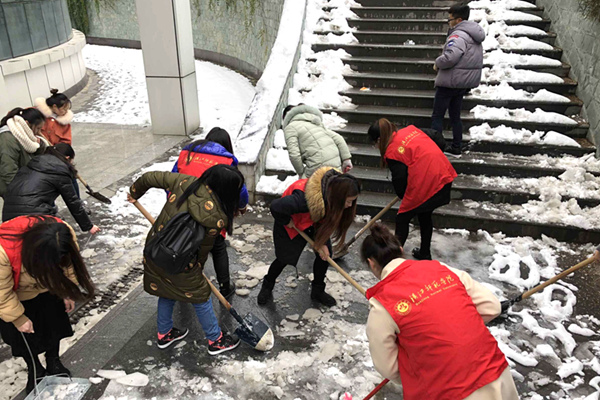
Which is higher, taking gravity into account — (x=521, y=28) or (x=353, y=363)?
(x=521, y=28)

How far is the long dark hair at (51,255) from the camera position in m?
2.35

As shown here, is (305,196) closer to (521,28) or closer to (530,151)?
(530,151)

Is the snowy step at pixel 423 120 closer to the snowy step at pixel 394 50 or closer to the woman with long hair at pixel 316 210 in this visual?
the snowy step at pixel 394 50

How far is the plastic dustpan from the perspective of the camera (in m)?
2.88

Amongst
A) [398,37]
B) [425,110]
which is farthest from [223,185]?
[398,37]

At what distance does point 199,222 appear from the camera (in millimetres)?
2812

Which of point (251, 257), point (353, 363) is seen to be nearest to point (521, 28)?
point (251, 257)

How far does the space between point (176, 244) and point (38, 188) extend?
1.72 meters

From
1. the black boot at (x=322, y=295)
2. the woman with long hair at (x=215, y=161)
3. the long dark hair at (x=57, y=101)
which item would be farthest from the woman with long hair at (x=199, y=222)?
the long dark hair at (x=57, y=101)

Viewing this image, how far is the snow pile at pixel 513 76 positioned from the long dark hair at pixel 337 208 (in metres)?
4.74

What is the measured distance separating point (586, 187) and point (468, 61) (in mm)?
2224

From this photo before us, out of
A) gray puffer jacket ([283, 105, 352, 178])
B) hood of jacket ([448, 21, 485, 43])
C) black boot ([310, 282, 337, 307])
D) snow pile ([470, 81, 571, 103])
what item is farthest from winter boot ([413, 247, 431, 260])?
snow pile ([470, 81, 571, 103])

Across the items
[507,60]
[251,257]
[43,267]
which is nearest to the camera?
[43,267]

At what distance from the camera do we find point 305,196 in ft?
10.8
